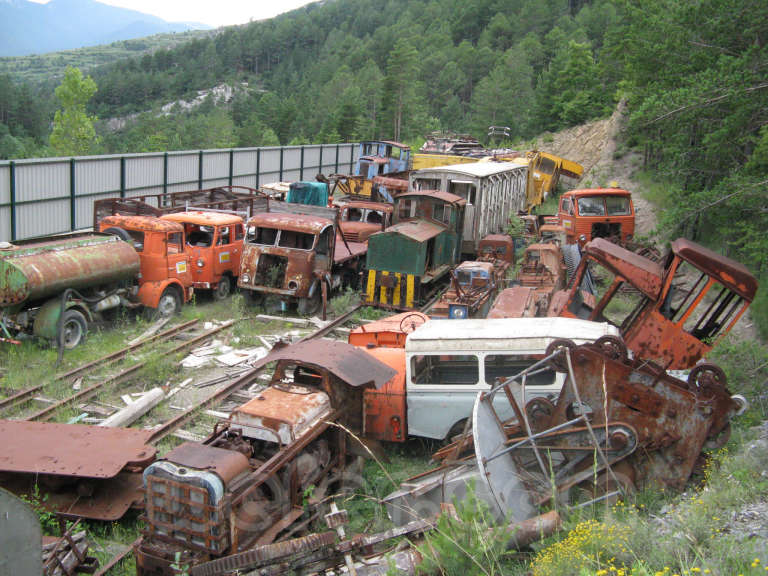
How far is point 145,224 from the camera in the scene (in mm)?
14062

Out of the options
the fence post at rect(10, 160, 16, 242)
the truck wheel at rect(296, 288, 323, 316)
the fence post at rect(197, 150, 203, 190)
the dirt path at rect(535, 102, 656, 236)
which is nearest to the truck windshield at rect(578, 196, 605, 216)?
the dirt path at rect(535, 102, 656, 236)

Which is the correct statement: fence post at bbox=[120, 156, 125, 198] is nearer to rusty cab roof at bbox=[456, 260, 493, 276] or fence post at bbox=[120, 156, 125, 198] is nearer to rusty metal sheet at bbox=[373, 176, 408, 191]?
rusty metal sheet at bbox=[373, 176, 408, 191]

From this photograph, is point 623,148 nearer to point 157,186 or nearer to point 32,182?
point 157,186

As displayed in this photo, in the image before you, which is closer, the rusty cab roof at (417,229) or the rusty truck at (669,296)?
the rusty truck at (669,296)

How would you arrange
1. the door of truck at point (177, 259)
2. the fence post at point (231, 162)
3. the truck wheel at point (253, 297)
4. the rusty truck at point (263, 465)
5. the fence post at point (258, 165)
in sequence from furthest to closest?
1. the fence post at point (258, 165)
2. the fence post at point (231, 162)
3. the truck wheel at point (253, 297)
4. the door of truck at point (177, 259)
5. the rusty truck at point (263, 465)

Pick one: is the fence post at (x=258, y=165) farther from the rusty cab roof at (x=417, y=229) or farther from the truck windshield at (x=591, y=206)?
the truck windshield at (x=591, y=206)

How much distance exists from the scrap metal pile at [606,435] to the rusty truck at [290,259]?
8.61 m

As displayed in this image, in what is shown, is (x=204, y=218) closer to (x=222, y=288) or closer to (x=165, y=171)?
(x=222, y=288)

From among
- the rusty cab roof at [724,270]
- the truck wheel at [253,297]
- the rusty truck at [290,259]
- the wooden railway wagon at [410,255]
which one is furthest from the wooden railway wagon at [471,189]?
the rusty cab roof at [724,270]

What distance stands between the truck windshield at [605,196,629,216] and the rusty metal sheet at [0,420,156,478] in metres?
15.7

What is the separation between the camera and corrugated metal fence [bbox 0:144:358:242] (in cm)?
1848

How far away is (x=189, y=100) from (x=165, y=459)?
131118mm

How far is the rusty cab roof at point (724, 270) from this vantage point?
884 cm

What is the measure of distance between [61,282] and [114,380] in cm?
236
